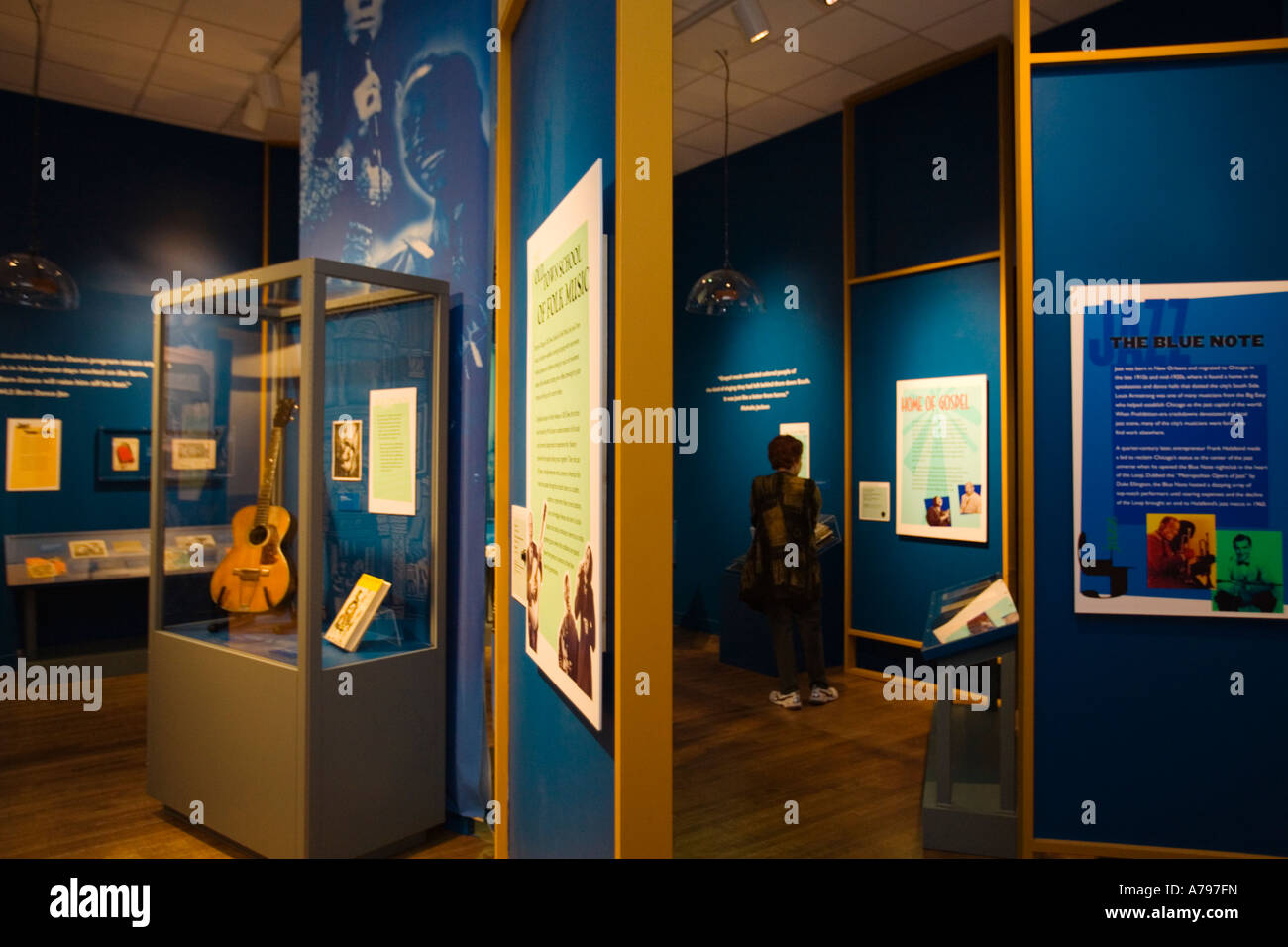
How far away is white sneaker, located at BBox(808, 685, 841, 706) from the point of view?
5.34 m

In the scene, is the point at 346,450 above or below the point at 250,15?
below

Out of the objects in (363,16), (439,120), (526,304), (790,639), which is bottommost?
(790,639)

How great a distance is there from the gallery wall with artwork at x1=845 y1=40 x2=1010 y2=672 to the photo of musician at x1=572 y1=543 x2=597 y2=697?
4473mm

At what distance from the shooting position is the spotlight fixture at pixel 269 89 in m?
5.57

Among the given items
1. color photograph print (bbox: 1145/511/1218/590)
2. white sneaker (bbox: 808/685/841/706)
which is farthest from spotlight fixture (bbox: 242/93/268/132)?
color photograph print (bbox: 1145/511/1218/590)

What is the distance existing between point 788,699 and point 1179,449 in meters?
3.46

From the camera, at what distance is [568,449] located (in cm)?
142

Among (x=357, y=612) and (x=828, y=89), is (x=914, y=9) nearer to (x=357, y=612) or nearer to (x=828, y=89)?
(x=828, y=89)

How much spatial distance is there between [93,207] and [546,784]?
662 centimetres

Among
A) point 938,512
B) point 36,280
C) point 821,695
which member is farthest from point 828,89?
point 36,280

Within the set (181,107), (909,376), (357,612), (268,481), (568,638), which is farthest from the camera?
(181,107)

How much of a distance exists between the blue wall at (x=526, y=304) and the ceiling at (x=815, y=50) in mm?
3687

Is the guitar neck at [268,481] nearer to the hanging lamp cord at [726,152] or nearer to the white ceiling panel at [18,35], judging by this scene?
the hanging lamp cord at [726,152]

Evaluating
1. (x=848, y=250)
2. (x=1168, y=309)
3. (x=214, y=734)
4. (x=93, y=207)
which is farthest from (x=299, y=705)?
(x=93, y=207)
